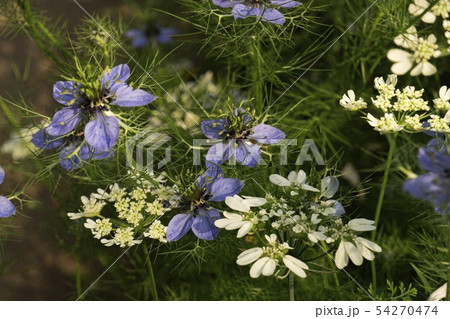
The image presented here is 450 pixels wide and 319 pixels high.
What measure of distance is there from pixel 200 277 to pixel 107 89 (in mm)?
486

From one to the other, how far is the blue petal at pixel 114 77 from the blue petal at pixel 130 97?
0.01 meters

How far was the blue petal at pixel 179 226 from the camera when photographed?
0.83 m

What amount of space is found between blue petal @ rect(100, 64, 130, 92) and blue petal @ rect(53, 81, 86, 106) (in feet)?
0.12

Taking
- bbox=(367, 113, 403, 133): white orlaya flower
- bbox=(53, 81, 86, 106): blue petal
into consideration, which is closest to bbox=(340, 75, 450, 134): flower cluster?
bbox=(367, 113, 403, 133): white orlaya flower

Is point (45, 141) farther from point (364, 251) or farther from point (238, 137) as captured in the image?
point (364, 251)

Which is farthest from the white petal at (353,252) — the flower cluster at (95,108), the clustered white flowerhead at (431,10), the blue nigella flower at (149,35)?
the blue nigella flower at (149,35)

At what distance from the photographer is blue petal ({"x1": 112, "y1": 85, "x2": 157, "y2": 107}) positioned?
824mm

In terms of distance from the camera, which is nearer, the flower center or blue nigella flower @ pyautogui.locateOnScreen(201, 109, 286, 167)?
blue nigella flower @ pyautogui.locateOnScreen(201, 109, 286, 167)

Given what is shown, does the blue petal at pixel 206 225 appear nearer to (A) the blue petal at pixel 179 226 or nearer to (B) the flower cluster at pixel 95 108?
(A) the blue petal at pixel 179 226

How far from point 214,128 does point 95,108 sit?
0.19 meters

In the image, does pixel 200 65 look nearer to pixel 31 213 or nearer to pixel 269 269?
pixel 31 213

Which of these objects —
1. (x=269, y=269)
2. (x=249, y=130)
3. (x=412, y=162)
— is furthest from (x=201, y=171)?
(x=412, y=162)

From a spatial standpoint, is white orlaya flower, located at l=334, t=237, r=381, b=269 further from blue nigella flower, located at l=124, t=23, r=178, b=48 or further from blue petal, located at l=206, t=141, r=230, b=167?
blue nigella flower, located at l=124, t=23, r=178, b=48

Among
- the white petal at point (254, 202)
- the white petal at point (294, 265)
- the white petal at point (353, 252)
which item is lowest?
the white petal at point (353, 252)
